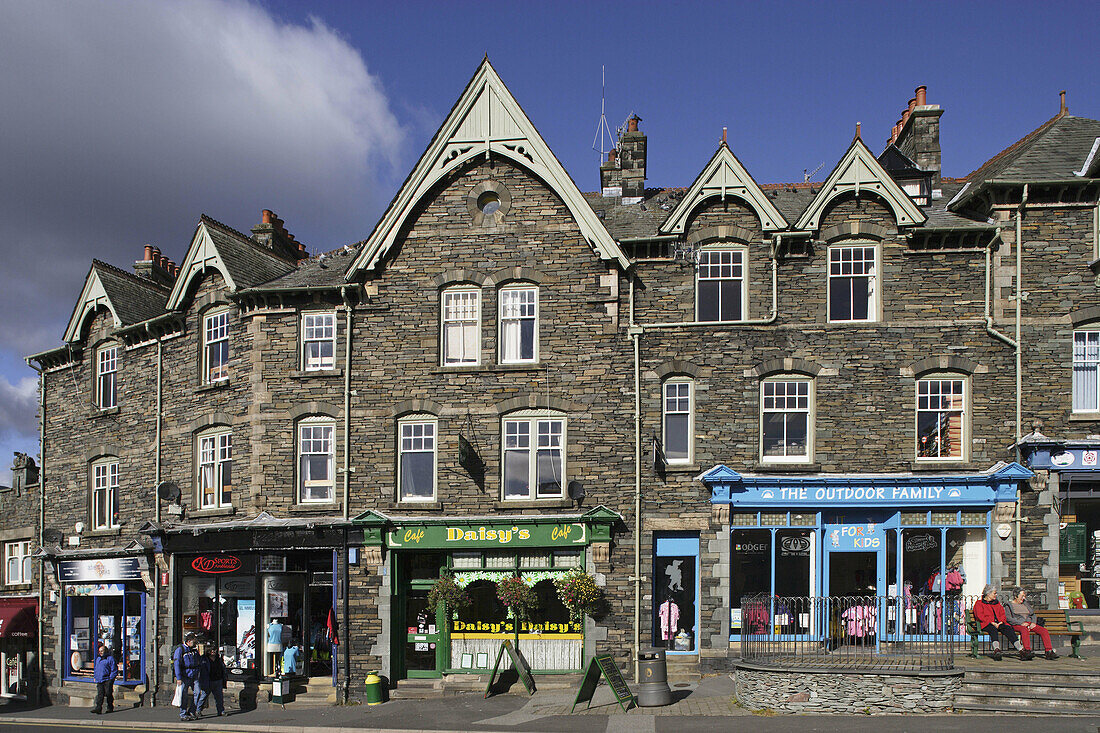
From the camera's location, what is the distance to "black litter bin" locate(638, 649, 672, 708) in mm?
17984

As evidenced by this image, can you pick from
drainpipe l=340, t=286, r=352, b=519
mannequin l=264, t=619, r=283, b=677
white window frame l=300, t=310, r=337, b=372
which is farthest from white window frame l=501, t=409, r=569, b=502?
mannequin l=264, t=619, r=283, b=677

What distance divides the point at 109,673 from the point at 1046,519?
72.9ft

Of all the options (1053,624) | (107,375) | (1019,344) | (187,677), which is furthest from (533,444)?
(107,375)

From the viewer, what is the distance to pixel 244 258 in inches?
1019

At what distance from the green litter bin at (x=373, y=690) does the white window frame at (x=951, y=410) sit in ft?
42.8

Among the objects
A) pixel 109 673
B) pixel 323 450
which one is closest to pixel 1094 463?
pixel 323 450

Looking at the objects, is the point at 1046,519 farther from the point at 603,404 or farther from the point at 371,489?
the point at 371,489

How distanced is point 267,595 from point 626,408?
9.90 meters

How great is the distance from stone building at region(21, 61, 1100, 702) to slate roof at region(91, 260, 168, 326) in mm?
5240

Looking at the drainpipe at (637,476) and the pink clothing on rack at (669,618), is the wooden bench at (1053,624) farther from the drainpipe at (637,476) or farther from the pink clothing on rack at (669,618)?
the drainpipe at (637,476)

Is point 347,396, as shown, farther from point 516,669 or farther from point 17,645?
point 17,645

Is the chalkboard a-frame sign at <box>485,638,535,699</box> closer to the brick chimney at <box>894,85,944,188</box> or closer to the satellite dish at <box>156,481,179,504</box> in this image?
the satellite dish at <box>156,481,179,504</box>

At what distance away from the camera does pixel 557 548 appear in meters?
22.3

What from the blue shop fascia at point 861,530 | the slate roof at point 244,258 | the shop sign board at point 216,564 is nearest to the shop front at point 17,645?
the shop sign board at point 216,564
